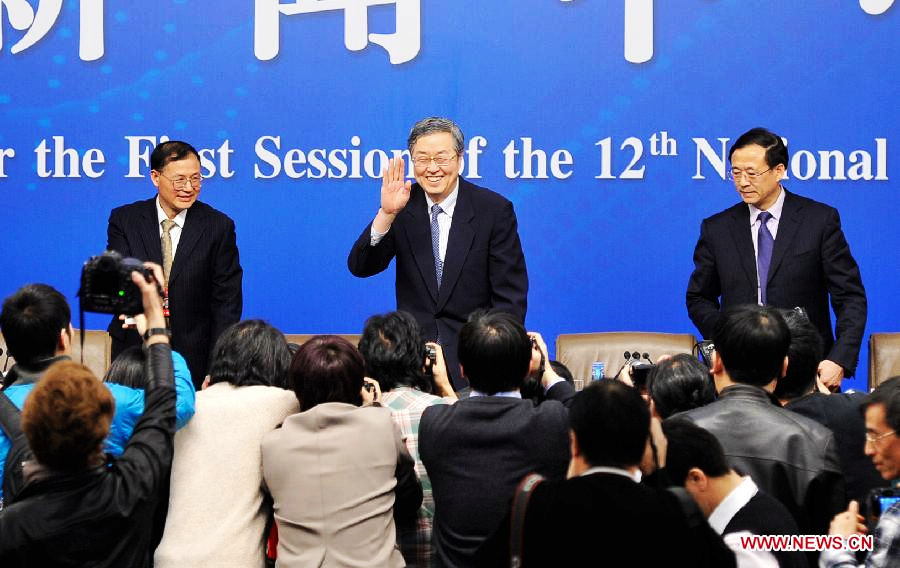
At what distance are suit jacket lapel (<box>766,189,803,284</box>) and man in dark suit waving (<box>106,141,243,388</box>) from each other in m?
2.05

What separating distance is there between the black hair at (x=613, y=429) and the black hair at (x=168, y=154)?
9.11ft

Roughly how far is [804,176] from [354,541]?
143 inches

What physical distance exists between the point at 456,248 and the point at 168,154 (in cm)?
119

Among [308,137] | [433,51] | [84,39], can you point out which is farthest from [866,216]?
[84,39]

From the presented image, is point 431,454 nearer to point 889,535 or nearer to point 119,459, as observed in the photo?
point 119,459

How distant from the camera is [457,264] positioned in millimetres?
4258

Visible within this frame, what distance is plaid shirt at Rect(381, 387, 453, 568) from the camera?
9.86 ft

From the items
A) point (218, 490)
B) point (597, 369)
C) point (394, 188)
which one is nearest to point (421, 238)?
point (394, 188)

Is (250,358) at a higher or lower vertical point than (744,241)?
lower

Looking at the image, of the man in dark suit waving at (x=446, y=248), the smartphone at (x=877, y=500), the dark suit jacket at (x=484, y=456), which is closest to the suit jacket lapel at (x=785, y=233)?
the man in dark suit waving at (x=446, y=248)

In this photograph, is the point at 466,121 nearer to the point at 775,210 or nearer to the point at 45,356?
the point at 775,210

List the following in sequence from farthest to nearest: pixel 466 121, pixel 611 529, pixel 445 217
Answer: pixel 466 121 < pixel 445 217 < pixel 611 529

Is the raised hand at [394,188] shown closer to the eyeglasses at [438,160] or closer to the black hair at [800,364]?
the eyeglasses at [438,160]

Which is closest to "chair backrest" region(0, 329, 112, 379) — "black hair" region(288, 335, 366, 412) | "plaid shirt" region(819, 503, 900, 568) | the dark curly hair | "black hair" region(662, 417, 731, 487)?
"black hair" region(288, 335, 366, 412)
